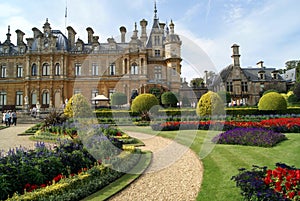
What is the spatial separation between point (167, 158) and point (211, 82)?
1373 inches

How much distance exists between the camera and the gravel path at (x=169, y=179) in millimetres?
5062

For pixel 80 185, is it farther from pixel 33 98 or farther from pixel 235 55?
pixel 235 55

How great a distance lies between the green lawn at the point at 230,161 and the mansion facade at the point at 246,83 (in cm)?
2877

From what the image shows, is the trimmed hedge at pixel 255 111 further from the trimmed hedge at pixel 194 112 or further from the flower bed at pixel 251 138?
the flower bed at pixel 251 138

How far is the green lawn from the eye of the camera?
4945 mm

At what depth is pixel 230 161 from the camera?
22.9 feet

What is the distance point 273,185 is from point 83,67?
3196 cm

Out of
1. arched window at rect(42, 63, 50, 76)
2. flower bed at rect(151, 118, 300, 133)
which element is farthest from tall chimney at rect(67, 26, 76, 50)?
flower bed at rect(151, 118, 300, 133)

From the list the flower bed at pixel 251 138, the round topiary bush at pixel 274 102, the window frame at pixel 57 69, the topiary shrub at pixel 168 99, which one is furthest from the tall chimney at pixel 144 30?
the flower bed at pixel 251 138

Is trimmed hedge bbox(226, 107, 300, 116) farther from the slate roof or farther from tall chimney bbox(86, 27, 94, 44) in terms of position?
tall chimney bbox(86, 27, 94, 44)

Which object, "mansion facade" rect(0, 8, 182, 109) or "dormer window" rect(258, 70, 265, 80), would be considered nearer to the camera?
"mansion facade" rect(0, 8, 182, 109)

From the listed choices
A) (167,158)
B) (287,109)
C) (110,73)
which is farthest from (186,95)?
(167,158)

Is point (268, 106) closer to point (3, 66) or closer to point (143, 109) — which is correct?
point (143, 109)

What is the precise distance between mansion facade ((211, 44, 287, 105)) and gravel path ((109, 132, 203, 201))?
30510 mm
